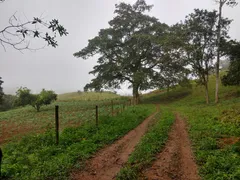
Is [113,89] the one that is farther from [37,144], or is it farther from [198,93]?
[37,144]

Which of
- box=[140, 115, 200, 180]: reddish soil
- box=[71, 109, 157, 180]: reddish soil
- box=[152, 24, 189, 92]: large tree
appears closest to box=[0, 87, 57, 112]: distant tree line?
box=[152, 24, 189, 92]: large tree

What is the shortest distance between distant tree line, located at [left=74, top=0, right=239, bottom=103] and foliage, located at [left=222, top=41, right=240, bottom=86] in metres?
0.15

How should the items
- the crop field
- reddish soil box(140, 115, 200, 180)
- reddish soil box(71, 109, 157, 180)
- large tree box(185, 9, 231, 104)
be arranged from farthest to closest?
large tree box(185, 9, 231, 104), the crop field, reddish soil box(71, 109, 157, 180), reddish soil box(140, 115, 200, 180)

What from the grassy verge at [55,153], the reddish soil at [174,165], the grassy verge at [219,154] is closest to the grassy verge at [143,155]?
the reddish soil at [174,165]

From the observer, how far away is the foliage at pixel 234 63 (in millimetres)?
29017

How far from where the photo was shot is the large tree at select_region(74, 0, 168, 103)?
112 ft

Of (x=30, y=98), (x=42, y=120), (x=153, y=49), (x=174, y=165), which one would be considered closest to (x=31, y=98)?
(x=30, y=98)

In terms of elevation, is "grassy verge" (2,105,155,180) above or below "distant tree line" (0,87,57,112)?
below

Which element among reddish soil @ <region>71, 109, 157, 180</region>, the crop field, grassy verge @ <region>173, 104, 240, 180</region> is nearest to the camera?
grassy verge @ <region>173, 104, 240, 180</region>

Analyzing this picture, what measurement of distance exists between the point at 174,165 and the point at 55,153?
4869 millimetres

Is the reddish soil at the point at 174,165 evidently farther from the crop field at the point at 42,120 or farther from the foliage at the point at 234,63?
the foliage at the point at 234,63

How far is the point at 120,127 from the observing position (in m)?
12.5

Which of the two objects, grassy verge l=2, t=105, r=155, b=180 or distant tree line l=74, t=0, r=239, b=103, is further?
distant tree line l=74, t=0, r=239, b=103

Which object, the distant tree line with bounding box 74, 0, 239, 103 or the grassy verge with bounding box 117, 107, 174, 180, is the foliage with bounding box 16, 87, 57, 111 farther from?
the grassy verge with bounding box 117, 107, 174, 180
